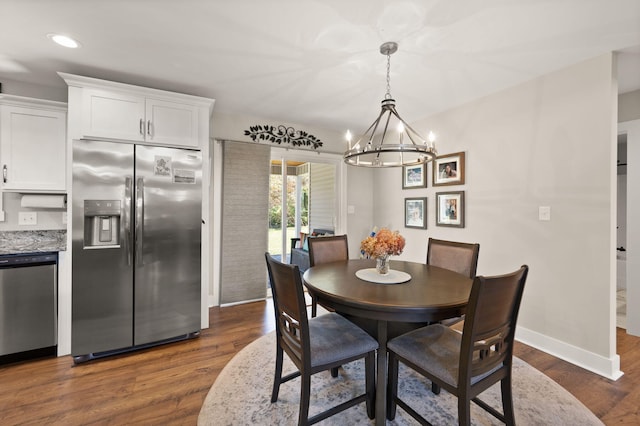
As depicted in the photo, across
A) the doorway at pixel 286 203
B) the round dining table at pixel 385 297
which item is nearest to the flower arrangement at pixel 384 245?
the round dining table at pixel 385 297

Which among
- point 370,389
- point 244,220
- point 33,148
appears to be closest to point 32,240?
point 33,148

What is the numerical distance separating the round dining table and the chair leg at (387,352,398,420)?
4.1 inches

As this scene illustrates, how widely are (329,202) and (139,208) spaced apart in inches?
110

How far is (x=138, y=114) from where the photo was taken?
2.57 m

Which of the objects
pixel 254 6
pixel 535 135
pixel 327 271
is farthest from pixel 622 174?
pixel 254 6

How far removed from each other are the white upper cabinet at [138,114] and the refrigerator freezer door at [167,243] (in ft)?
0.50

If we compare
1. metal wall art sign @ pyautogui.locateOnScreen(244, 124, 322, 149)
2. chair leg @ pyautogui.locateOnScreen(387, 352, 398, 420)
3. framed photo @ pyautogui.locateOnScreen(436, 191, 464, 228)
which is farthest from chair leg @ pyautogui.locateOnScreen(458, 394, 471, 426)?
metal wall art sign @ pyautogui.locateOnScreen(244, 124, 322, 149)

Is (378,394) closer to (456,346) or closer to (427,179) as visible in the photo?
(456,346)

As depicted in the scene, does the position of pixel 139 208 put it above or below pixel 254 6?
below

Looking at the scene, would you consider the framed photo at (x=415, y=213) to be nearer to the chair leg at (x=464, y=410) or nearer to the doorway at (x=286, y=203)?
the doorway at (x=286, y=203)

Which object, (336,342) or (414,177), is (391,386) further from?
(414,177)

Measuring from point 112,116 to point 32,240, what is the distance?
153 centimetres

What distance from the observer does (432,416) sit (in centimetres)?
174

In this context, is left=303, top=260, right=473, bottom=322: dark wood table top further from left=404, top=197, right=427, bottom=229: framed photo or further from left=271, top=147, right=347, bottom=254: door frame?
left=271, top=147, right=347, bottom=254: door frame
